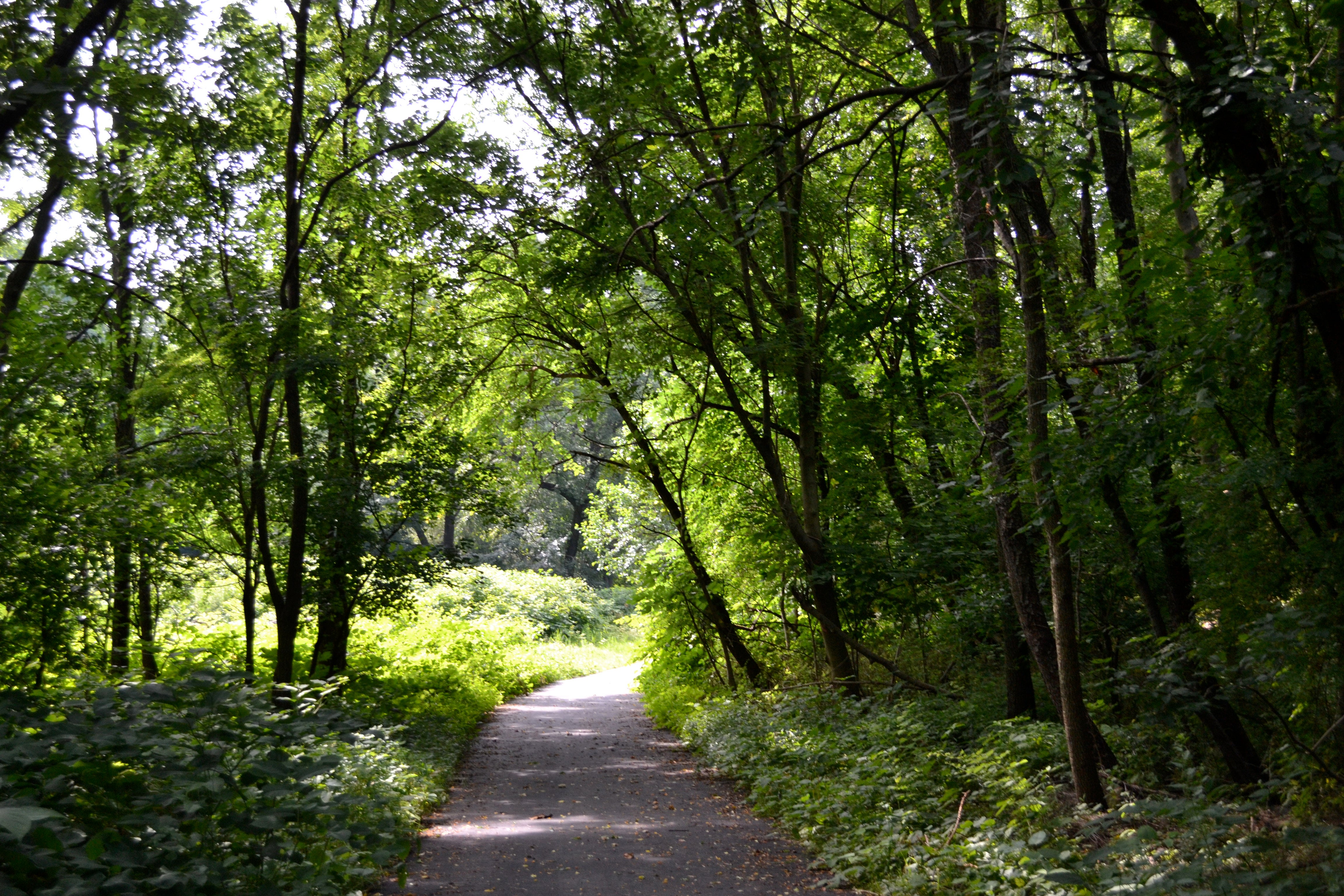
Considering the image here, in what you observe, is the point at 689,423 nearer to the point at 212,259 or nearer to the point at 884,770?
the point at 212,259

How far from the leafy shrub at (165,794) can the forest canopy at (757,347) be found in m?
0.45

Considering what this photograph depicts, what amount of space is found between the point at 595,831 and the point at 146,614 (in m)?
7.11

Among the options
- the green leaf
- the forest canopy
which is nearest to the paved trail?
the forest canopy

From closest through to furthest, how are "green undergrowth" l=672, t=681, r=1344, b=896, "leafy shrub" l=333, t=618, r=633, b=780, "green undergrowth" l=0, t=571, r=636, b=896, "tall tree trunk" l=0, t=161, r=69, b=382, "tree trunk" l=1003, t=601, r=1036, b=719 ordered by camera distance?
"green undergrowth" l=0, t=571, r=636, b=896 → "green undergrowth" l=672, t=681, r=1344, b=896 → "tall tree trunk" l=0, t=161, r=69, b=382 → "tree trunk" l=1003, t=601, r=1036, b=719 → "leafy shrub" l=333, t=618, r=633, b=780

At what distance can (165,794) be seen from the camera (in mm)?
3881

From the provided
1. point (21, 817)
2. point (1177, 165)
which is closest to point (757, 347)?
point (1177, 165)

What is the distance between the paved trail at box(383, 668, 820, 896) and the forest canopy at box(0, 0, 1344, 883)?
159cm

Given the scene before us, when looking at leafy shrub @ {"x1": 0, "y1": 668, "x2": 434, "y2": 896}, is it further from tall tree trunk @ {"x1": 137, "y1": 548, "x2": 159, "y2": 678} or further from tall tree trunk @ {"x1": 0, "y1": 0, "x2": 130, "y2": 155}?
tall tree trunk @ {"x1": 137, "y1": 548, "x2": 159, "y2": 678}

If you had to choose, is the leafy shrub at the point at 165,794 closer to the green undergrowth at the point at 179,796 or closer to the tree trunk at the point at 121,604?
the green undergrowth at the point at 179,796

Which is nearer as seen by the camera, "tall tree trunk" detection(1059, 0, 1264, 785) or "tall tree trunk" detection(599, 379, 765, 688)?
"tall tree trunk" detection(1059, 0, 1264, 785)

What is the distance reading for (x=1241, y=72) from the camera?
12.0ft

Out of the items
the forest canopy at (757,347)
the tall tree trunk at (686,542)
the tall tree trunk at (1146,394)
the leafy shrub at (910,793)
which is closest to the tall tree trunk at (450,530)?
the tall tree trunk at (686,542)

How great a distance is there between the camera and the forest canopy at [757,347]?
4.75 metres

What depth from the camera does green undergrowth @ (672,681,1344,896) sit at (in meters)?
4.07
